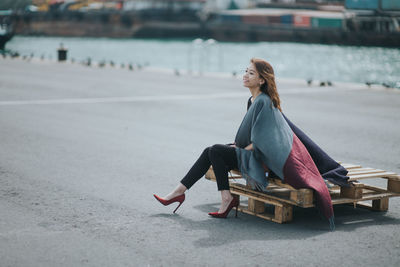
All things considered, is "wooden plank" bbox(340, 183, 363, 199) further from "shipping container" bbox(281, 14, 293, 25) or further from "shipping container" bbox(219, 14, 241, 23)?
"shipping container" bbox(219, 14, 241, 23)

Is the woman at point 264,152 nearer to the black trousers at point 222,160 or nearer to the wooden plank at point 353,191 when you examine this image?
the black trousers at point 222,160

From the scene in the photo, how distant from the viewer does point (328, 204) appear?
516 centimetres

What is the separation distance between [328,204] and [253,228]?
0.65 metres

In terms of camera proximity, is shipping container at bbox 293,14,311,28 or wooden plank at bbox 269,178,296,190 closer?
wooden plank at bbox 269,178,296,190

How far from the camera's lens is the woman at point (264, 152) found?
518 centimetres

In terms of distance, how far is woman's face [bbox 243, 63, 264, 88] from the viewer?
211 inches

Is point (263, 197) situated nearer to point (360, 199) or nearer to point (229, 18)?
point (360, 199)

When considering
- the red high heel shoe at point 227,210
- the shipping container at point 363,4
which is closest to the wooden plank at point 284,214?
the red high heel shoe at point 227,210

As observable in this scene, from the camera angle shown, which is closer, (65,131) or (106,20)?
(65,131)

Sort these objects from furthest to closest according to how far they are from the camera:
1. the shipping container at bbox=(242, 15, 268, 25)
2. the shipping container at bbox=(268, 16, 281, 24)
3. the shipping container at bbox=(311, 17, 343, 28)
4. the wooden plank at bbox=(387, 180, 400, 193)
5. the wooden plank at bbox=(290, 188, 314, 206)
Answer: the shipping container at bbox=(242, 15, 268, 25) < the shipping container at bbox=(268, 16, 281, 24) < the shipping container at bbox=(311, 17, 343, 28) < the wooden plank at bbox=(387, 180, 400, 193) < the wooden plank at bbox=(290, 188, 314, 206)

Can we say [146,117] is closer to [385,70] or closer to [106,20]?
[385,70]

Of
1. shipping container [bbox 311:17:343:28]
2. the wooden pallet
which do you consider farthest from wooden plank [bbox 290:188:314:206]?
shipping container [bbox 311:17:343:28]

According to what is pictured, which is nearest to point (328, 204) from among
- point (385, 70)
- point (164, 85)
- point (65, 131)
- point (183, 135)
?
point (183, 135)

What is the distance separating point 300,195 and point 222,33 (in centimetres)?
9665
